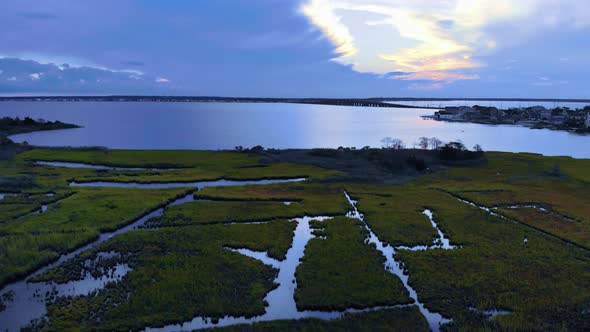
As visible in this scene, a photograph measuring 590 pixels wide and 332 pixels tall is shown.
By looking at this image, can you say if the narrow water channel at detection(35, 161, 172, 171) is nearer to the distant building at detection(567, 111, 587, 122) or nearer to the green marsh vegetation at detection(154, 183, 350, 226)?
the green marsh vegetation at detection(154, 183, 350, 226)

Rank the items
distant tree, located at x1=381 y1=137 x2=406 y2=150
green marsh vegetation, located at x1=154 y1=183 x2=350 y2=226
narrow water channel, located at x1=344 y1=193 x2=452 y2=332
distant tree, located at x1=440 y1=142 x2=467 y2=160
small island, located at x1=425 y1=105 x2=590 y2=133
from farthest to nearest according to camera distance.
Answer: small island, located at x1=425 y1=105 x2=590 y2=133 → distant tree, located at x1=381 y1=137 x2=406 y2=150 → distant tree, located at x1=440 y1=142 x2=467 y2=160 → green marsh vegetation, located at x1=154 y1=183 x2=350 y2=226 → narrow water channel, located at x1=344 y1=193 x2=452 y2=332

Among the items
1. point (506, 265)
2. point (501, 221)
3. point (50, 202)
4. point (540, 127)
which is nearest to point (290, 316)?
point (506, 265)

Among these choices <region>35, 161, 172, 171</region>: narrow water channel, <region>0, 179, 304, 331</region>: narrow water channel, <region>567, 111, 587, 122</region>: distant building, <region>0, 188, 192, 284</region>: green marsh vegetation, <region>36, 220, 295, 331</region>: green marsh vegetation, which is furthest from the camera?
<region>567, 111, 587, 122</region>: distant building

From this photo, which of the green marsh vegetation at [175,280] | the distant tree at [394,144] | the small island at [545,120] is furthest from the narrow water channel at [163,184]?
the small island at [545,120]

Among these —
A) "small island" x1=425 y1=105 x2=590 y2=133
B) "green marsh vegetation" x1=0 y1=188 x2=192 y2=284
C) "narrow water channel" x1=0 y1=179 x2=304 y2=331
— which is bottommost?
"narrow water channel" x1=0 y1=179 x2=304 y2=331

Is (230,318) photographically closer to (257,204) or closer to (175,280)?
(175,280)

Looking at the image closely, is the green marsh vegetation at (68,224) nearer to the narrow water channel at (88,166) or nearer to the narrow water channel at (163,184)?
the narrow water channel at (163,184)

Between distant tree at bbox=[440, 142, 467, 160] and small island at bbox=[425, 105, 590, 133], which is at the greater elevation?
small island at bbox=[425, 105, 590, 133]

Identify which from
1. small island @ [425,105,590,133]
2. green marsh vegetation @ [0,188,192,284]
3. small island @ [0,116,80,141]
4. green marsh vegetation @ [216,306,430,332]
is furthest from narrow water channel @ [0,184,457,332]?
small island @ [425,105,590,133]

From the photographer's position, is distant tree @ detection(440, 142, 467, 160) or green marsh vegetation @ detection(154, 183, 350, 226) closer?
green marsh vegetation @ detection(154, 183, 350, 226)
